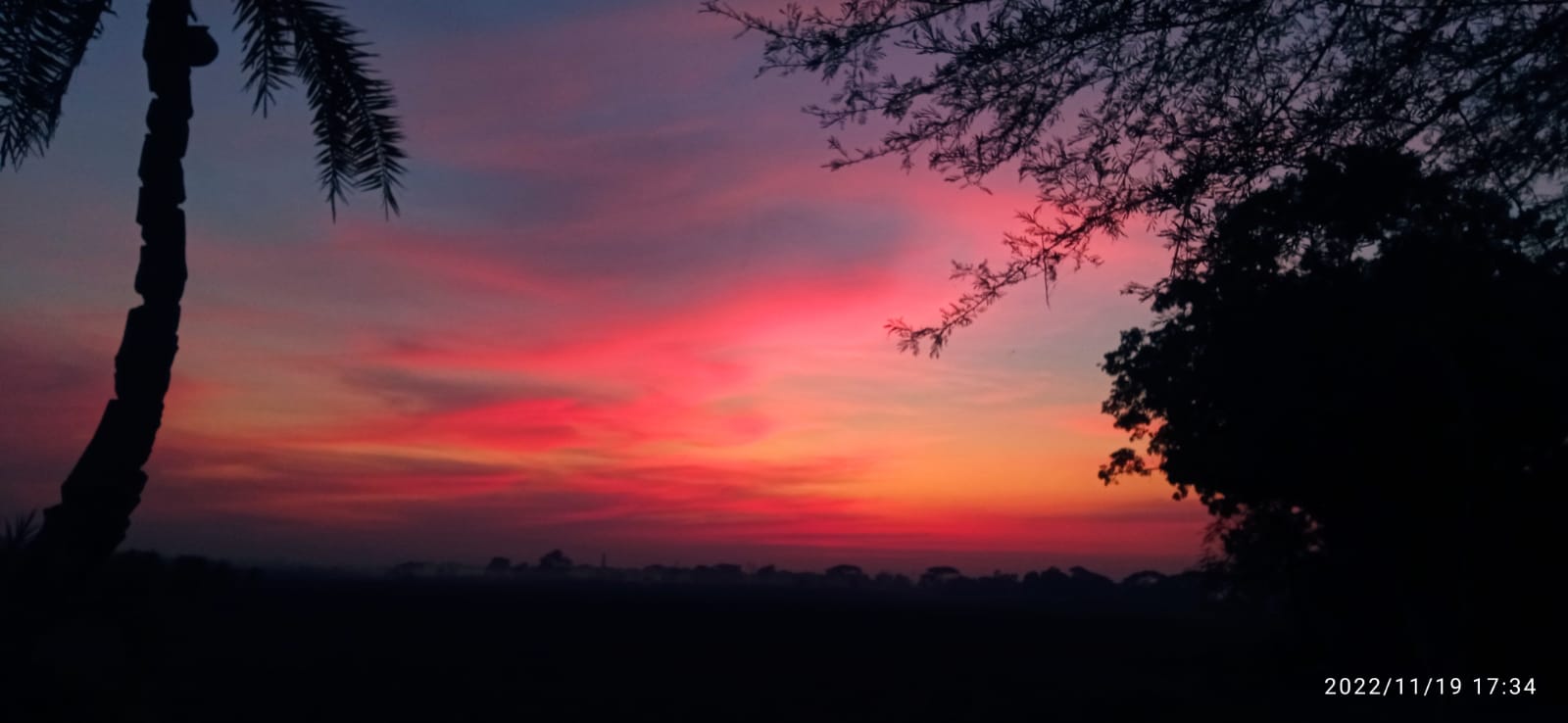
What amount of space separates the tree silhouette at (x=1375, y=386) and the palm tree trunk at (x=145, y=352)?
8.14 m

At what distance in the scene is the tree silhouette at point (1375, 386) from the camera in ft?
26.2

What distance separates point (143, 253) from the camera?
9719 mm

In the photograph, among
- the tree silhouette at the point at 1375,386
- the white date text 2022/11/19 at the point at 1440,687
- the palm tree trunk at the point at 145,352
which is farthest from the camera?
the white date text 2022/11/19 at the point at 1440,687

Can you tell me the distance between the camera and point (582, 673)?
2564 centimetres

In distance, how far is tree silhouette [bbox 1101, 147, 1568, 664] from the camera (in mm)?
8000

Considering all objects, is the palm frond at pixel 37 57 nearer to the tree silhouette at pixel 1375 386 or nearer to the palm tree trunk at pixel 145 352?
the palm tree trunk at pixel 145 352

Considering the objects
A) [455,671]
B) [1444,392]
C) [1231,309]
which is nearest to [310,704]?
[455,671]

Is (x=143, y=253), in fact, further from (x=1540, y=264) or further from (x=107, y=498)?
(x=1540, y=264)

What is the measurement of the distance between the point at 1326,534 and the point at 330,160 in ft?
73.5

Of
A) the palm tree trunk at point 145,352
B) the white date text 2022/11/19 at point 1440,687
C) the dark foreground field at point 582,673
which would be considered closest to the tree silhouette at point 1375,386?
the white date text 2022/11/19 at point 1440,687

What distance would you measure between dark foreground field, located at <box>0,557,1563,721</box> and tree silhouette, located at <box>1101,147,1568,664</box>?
2.98 metres

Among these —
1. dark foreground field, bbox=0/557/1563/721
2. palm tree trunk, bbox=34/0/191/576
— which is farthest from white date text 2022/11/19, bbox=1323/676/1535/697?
palm tree trunk, bbox=34/0/191/576

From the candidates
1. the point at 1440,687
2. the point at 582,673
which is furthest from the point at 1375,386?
the point at 582,673

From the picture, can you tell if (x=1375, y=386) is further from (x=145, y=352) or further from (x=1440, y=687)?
(x=145, y=352)
